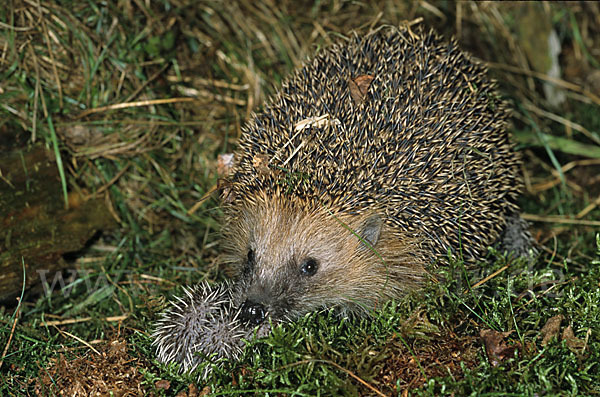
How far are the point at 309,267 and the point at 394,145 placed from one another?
0.88m

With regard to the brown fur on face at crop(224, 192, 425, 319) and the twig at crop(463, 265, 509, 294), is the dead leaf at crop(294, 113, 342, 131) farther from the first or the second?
the twig at crop(463, 265, 509, 294)

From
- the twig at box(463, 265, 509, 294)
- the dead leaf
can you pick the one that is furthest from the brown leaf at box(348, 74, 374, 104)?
the twig at box(463, 265, 509, 294)

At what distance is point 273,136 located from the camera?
12.3ft

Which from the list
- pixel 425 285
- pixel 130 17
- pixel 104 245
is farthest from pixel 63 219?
pixel 425 285

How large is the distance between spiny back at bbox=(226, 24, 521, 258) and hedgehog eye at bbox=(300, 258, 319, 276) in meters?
0.34

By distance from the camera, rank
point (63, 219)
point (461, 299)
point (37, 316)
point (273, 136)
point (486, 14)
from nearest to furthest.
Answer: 1. point (461, 299)
2. point (273, 136)
3. point (37, 316)
4. point (63, 219)
5. point (486, 14)

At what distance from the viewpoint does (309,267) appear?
11.8 feet

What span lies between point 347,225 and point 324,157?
43 centimetres

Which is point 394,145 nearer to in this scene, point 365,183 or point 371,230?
point 365,183

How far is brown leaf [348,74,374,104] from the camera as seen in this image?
3721 millimetres

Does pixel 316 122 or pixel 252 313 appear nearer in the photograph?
→ pixel 252 313

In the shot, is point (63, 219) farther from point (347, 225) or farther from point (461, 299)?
point (461, 299)

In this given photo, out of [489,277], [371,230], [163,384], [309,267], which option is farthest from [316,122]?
[163,384]

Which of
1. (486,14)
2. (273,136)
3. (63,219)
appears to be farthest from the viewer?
(486,14)
